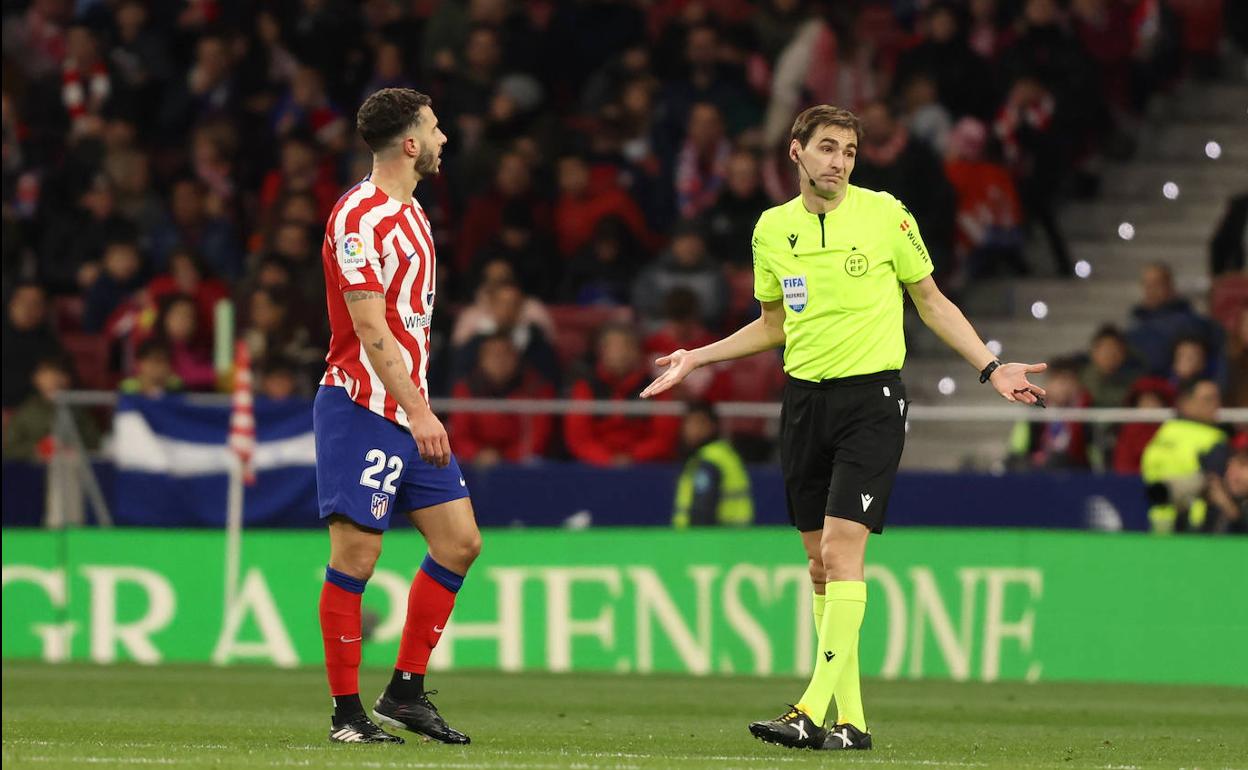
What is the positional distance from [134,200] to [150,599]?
6.40m

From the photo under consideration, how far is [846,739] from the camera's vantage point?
895cm

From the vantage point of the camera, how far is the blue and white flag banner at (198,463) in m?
17.0

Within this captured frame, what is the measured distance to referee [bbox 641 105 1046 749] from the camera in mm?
9023

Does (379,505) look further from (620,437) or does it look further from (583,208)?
(583,208)

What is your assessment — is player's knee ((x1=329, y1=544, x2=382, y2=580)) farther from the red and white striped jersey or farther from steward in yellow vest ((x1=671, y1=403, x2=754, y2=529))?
steward in yellow vest ((x1=671, y1=403, x2=754, y2=529))

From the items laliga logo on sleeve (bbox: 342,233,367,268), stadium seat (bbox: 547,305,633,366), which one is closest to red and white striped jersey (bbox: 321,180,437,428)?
laliga logo on sleeve (bbox: 342,233,367,268)

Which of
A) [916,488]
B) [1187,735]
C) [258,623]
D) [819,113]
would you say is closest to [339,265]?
[819,113]

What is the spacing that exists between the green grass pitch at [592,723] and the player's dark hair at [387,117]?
2.27m

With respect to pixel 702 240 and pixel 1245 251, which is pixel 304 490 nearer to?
pixel 702 240

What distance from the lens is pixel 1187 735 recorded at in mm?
10430

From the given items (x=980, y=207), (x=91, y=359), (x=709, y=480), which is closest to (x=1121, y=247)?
(x=980, y=207)

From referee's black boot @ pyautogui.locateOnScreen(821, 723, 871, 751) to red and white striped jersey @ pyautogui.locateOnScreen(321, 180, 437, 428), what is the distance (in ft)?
6.53

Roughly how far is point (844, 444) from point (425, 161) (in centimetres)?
193

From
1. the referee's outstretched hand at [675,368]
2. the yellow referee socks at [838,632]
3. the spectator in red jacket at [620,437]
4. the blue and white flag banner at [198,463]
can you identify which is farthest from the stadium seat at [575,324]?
the yellow referee socks at [838,632]
